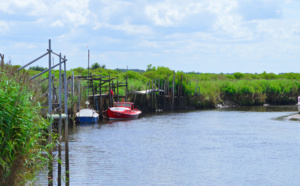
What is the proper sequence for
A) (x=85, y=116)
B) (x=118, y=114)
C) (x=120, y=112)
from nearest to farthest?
(x=85, y=116) → (x=120, y=112) → (x=118, y=114)

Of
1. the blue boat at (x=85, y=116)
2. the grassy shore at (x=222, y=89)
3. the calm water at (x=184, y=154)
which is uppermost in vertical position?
the grassy shore at (x=222, y=89)

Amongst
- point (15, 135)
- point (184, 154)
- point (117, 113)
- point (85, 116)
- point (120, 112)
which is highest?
point (15, 135)

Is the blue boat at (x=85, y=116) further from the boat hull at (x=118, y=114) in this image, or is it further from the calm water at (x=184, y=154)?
the boat hull at (x=118, y=114)

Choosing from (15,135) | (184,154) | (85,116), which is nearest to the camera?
(15,135)

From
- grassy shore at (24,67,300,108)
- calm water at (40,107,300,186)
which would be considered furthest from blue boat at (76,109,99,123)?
grassy shore at (24,67,300,108)

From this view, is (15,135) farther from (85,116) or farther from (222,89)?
(222,89)

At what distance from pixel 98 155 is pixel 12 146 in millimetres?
16311

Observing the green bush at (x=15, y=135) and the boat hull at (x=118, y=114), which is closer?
the green bush at (x=15, y=135)

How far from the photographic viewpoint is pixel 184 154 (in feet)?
93.7

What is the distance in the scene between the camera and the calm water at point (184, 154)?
70.0ft

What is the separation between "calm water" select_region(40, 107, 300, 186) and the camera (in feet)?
70.0

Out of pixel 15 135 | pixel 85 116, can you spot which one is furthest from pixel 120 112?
pixel 15 135

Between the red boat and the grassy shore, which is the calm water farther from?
the grassy shore

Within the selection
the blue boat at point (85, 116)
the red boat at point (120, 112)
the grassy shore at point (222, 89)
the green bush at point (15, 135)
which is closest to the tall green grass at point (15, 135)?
the green bush at point (15, 135)
